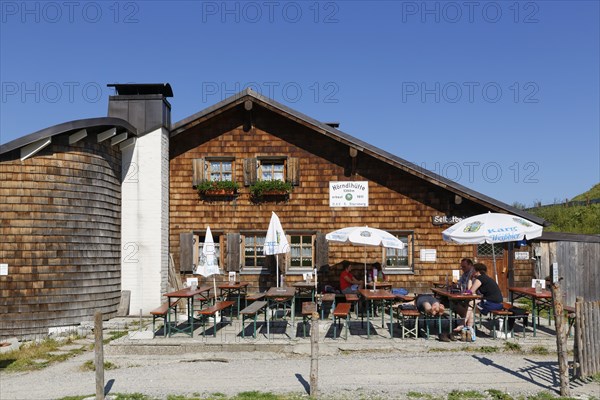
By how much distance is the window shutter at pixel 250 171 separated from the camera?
46.8 ft

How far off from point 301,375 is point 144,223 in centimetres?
768

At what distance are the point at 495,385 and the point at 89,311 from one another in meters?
9.07

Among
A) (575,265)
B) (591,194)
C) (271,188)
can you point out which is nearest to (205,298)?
(271,188)

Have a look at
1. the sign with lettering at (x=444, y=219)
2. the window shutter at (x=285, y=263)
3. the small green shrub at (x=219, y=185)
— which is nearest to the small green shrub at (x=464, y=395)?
the sign with lettering at (x=444, y=219)

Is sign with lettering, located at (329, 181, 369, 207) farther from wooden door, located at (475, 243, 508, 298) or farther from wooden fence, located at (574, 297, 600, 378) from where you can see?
wooden fence, located at (574, 297, 600, 378)

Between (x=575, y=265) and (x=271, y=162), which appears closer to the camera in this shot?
(x=575, y=265)

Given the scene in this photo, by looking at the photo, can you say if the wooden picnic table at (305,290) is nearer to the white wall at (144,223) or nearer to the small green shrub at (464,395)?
the white wall at (144,223)

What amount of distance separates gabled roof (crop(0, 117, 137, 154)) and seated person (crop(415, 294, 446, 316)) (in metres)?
8.10

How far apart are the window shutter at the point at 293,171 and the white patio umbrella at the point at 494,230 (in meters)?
5.17

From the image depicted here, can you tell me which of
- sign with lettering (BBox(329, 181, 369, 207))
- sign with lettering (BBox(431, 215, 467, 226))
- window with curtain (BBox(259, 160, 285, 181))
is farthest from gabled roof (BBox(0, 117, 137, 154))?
sign with lettering (BBox(431, 215, 467, 226))

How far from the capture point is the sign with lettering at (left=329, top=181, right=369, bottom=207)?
14.1m

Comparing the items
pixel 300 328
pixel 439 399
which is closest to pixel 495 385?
pixel 439 399

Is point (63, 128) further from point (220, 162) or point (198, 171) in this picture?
point (220, 162)

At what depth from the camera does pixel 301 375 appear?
7500mm
